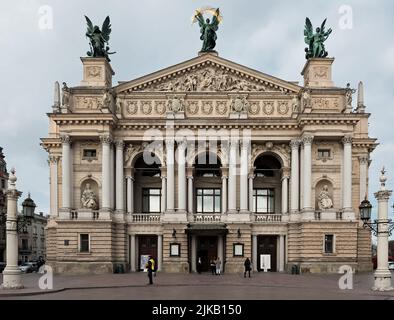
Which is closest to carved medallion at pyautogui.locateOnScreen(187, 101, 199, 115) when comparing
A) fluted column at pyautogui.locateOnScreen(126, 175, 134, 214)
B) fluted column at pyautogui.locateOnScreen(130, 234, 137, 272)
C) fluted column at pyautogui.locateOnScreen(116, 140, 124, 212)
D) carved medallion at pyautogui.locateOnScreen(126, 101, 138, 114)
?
carved medallion at pyautogui.locateOnScreen(126, 101, 138, 114)

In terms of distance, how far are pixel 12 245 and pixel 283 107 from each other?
32245mm

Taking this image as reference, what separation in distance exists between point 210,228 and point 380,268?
22.3 metres

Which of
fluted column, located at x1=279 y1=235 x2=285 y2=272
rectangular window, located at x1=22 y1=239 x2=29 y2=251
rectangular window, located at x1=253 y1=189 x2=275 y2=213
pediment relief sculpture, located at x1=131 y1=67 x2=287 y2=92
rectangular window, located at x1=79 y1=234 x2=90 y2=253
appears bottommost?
rectangular window, located at x1=22 y1=239 x2=29 y2=251

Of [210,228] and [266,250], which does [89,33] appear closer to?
[210,228]

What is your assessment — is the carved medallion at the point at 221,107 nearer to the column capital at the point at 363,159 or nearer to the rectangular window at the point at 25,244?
the column capital at the point at 363,159

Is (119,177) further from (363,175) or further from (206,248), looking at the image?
(363,175)

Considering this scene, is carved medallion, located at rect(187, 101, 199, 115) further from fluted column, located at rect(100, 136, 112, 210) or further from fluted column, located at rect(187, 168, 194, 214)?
fluted column, located at rect(100, 136, 112, 210)

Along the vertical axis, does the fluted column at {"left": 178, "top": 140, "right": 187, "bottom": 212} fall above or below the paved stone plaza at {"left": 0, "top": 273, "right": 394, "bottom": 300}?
above

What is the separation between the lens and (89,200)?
168ft

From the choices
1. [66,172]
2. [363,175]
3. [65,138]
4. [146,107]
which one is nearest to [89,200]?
[66,172]

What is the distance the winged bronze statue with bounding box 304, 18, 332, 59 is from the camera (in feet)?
175

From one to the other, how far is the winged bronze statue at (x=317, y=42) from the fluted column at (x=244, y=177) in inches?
480

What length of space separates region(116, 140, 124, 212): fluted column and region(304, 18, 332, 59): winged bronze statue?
22729mm
